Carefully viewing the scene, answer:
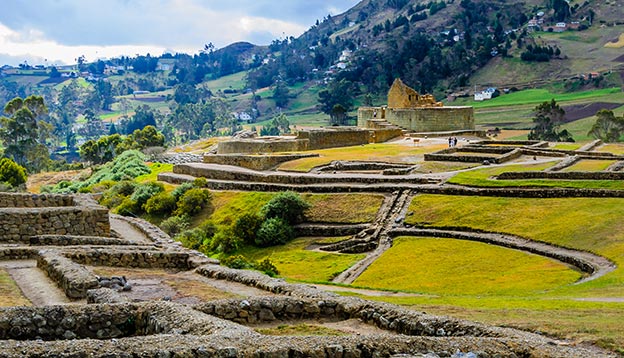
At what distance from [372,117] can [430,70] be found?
71821 millimetres

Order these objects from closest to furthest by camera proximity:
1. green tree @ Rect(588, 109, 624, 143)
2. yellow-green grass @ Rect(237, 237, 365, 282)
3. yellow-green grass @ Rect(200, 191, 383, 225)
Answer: yellow-green grass @ Rect(237, 237, 365, 282) < yellow-green grass @ Rect(200, 191, 383, 225) < green tree @ Rect(588, 109, 624, 143)

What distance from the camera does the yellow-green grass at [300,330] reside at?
10852 mm

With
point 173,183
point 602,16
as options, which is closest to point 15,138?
point 173,183

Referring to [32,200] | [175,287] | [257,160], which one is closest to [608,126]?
[257,160]

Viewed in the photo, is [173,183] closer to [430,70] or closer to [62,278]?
[62,278]

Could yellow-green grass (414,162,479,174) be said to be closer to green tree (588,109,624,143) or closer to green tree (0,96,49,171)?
green tree (588,109,624,143)

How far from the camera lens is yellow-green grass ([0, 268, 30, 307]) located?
1227 centimetres

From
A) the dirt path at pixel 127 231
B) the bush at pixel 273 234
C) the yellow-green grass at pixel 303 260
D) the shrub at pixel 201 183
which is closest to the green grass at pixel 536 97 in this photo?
the shrub at pixel 201 183

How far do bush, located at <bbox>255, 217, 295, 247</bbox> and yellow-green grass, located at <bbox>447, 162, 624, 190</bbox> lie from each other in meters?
8.53

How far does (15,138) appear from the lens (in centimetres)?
9075

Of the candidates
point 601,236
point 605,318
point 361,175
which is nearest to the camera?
point 605,318

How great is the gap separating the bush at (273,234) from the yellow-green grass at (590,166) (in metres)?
14.0

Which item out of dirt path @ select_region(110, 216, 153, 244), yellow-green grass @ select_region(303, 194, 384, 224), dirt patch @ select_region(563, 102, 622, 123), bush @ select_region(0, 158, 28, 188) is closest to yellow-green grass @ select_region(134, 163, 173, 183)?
bush @ select_region(0, 158, 28, 188)

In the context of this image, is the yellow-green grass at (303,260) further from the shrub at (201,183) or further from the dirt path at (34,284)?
the dirt path at (34,284)
